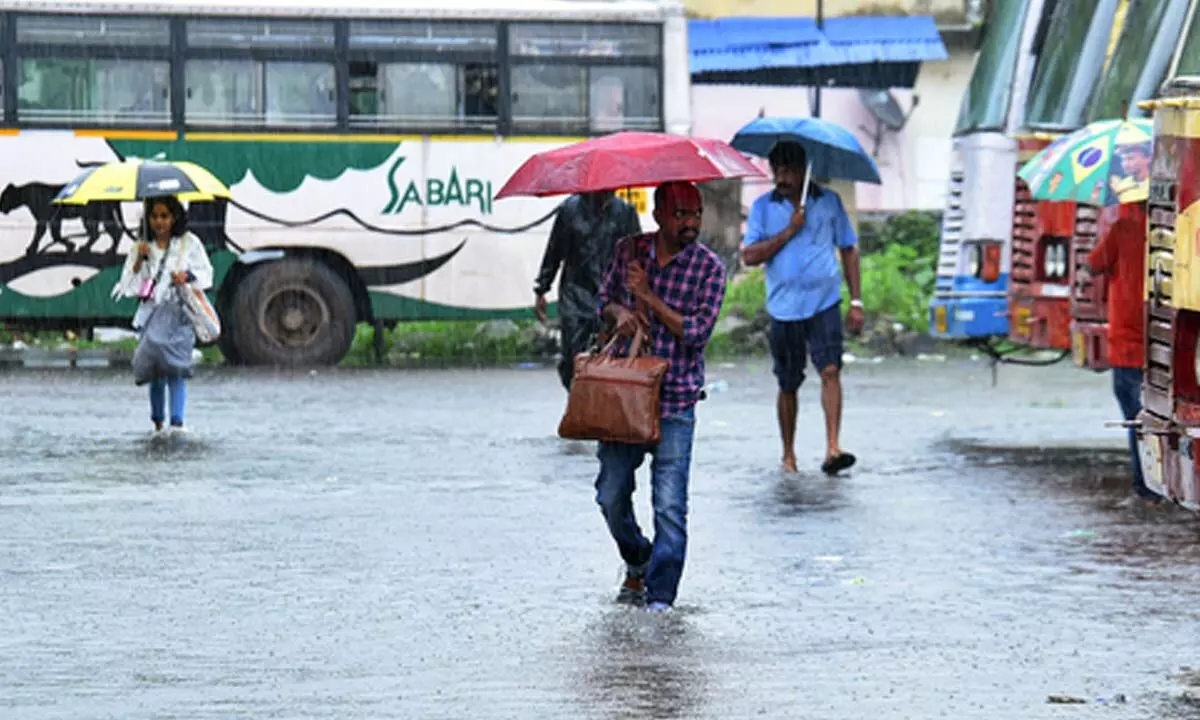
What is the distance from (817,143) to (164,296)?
4.23m

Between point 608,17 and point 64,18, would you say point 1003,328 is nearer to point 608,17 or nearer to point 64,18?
point 608,17

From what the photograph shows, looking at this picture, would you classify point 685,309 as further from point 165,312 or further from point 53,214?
point 53,214

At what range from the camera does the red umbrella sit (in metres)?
9.12

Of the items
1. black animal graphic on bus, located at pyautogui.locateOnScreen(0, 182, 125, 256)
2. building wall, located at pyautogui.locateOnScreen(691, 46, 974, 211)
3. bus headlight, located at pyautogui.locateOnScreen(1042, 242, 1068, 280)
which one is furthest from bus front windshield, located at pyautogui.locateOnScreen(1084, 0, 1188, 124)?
building wall, located at pyautogui.locateOnScreen(691, 46, 974, 211)

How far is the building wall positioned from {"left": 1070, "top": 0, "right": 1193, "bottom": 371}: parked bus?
16.9 metres

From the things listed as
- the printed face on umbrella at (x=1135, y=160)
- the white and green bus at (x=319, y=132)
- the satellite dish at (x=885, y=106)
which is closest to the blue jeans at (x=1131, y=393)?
the printed face on umbrella at (x=1135, y=160)

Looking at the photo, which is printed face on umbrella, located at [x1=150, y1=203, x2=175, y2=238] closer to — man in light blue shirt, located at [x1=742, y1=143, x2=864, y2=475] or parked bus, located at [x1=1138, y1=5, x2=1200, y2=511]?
man in light blue shirt, located at [x1=742, y1=143, x2=864, y2=475]

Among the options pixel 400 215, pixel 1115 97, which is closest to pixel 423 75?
pixel 400 215

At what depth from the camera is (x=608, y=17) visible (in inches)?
915

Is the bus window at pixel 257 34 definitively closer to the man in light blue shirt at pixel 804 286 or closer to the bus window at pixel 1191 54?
the man in light blue shirt at pixel 804 286

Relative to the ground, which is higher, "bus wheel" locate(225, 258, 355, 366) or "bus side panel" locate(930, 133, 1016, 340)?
"bus side panel" locate(930, 133, 1016, 340)

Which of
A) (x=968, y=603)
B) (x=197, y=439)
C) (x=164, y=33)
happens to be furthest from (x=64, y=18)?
(x=968, y=603)

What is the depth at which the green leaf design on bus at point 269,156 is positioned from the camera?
22.5m

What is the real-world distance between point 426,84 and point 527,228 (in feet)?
5.03
